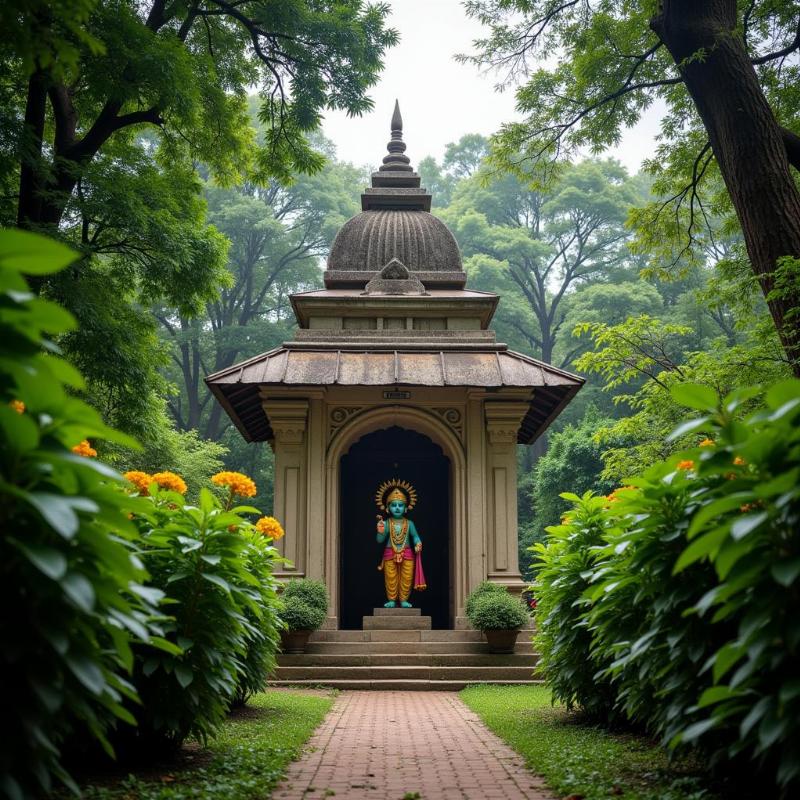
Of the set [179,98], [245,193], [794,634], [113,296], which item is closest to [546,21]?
[179,98]

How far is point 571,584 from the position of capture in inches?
301

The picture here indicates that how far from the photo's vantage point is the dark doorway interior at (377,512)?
60.3 feet

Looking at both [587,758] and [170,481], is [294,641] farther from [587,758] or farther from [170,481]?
[587,758]

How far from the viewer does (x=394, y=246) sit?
18828mm

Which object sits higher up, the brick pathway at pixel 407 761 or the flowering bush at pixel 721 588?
the flowering bush at pixel 721 588

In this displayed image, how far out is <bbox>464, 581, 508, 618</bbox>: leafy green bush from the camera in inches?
551

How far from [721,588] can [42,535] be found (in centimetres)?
255

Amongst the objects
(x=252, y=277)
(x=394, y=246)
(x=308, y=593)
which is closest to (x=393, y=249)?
(x=394, y=246)

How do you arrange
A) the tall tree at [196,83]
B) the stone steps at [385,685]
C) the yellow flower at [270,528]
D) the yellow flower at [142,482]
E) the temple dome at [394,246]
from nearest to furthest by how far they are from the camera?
the yellow flower at [142,482], the yellow flower at [270,528], the tall tree at [196,83], the stone steps at [385,685], the temple dome at [394,246]

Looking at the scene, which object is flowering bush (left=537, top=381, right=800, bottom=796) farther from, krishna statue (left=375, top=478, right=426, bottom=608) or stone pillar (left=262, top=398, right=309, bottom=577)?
krishna statue (left=375, top=478, right=426, bottom=608)

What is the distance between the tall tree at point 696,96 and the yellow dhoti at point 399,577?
753 centimetres

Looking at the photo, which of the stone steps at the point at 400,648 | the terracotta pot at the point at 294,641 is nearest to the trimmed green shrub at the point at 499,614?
the stone steps at the point at 400,648

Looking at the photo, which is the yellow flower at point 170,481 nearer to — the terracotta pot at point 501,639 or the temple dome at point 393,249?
the terracotta pot at point 501,639

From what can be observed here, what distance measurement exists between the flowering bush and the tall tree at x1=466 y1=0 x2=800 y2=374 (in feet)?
16.4
